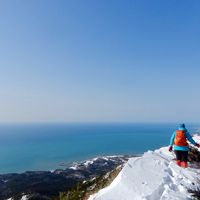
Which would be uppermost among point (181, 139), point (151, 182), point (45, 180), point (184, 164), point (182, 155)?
point (181, 139)

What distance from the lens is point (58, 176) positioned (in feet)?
374

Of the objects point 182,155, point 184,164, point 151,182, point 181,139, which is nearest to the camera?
point 151,182

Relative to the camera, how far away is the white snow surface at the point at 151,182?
312 inches

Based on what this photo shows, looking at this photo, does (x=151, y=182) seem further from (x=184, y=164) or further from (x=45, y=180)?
(x=45, y=180)

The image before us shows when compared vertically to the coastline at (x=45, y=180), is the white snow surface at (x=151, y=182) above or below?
above

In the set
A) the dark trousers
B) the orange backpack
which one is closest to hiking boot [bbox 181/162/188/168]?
the dark trousers

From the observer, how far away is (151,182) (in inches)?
353

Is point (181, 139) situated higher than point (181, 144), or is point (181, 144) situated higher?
point (181, 139)

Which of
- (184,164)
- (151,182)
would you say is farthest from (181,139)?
(151,182)

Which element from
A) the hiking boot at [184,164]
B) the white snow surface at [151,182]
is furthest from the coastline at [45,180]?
the white snow surface at [151,182]

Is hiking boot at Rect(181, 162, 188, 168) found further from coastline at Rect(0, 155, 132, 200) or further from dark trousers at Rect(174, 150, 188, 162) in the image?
coastline at Rect(0, 155, 132, 200)

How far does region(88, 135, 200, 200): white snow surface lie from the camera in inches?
312

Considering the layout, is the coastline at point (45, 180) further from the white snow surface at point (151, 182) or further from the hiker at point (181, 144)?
the white snow surface at point (151, 182)

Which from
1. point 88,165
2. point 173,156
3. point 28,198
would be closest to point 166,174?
point 173,156
